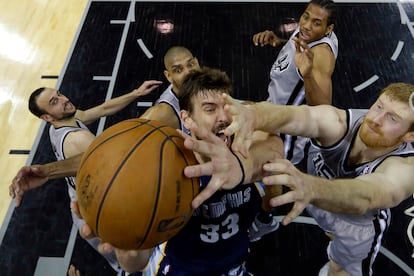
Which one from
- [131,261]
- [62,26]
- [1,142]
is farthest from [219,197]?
[62,26]

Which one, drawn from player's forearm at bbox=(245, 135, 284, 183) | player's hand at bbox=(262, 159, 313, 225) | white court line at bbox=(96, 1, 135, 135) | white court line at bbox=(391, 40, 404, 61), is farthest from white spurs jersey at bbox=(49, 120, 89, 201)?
white court line at bbox=(391, 40, 404, 61)

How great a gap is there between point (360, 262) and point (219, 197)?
1.38 metres

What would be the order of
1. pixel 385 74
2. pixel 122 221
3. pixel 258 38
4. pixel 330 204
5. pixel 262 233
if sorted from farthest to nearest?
pixel 385 74 → pixel 258 38 → pixel 262 233 → pixel 330 204 → pixel 122 221

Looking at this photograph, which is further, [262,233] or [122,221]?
[262,233]

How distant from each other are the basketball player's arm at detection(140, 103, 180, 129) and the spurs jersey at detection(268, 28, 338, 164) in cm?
97

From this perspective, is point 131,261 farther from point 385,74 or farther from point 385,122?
point 385,74

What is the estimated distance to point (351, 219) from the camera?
8.24 ft

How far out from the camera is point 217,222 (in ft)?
6.87

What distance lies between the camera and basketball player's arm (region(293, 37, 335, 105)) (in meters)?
2.87

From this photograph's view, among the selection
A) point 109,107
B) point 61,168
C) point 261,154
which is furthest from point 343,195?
point 109,107

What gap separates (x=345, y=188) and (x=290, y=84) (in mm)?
1822

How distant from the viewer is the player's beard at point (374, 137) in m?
2.24

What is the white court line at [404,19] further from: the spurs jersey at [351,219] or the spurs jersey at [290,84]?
the spurs jersey at [351,219]

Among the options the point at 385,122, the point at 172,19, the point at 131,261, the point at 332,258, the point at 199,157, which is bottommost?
the point at 332,258
